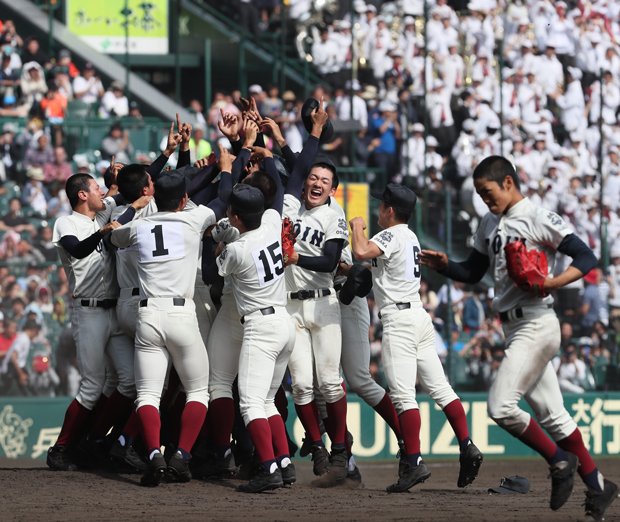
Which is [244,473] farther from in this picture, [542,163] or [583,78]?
[583,78]

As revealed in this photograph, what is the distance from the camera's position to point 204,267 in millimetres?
8922

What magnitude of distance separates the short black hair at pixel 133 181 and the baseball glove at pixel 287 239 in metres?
0.96

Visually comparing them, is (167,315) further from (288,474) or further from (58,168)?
(58,168)

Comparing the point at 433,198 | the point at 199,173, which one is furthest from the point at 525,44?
the point at 199,173

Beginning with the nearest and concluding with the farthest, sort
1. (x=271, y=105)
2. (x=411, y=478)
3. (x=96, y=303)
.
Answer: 1. (x=411, y=478)
2. (x=96, y=303)
3. (x=271, y=105)

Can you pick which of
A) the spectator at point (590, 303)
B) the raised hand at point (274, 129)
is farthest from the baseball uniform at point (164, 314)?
the spectator at point (590, 303)

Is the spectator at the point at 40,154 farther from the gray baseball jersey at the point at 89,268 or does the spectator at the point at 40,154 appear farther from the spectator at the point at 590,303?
the gray baseball jersey at the point at 89,268

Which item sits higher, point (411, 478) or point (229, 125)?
point (229, 125)

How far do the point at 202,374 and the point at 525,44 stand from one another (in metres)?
13.5

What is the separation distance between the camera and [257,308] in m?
8.30

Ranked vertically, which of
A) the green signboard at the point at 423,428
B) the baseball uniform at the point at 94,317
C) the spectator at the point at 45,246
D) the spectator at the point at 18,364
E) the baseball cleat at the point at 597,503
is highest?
the spectator at the point at 45,246

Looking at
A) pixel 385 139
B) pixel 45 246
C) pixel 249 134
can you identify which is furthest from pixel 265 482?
pixel 385 139

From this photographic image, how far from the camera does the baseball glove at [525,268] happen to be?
7320 mm

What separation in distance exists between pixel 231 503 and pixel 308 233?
79.3 inches
